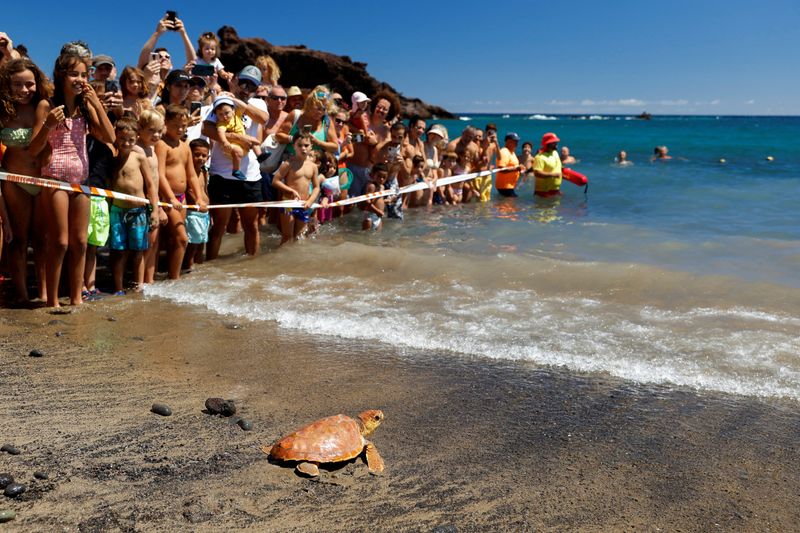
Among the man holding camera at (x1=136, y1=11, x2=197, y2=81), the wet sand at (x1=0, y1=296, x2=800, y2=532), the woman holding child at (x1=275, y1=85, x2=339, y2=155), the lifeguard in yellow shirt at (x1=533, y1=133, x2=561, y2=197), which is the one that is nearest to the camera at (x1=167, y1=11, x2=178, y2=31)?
the man holding camera at (x1=136, y1=11, x2=197, y2=81)

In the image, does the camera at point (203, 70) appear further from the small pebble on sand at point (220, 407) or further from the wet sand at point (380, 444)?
the small pebble on sand at point (220, 407)

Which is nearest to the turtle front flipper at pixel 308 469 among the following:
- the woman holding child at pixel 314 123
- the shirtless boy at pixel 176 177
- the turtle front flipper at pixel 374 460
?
the turtle front flipper at pixel 374 460

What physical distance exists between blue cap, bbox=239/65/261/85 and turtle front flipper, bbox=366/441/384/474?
5.76 meters

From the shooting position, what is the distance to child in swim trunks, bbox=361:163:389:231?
988 cm

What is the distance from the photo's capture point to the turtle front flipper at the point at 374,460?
3.18 m

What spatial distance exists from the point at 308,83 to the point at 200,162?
2300 inches

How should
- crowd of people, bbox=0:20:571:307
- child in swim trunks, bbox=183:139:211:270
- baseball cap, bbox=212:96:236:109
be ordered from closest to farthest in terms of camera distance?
1. crowd of people, bbox=0:20:571:307
2. child in swim trunks, bbox=183:139:211:270
3. baseball cap, bbox=212:96:236:109

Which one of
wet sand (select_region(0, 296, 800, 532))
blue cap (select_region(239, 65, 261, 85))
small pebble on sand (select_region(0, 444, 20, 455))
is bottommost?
wet sand (select_region(0, 296, 800, 532))

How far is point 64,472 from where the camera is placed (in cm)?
301

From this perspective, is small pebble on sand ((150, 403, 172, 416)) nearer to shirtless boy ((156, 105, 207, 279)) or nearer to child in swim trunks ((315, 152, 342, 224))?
shirtless boy ((156, 105, 207, 279))

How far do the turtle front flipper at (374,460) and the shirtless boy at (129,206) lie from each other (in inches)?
142

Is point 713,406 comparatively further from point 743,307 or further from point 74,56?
point 74,56

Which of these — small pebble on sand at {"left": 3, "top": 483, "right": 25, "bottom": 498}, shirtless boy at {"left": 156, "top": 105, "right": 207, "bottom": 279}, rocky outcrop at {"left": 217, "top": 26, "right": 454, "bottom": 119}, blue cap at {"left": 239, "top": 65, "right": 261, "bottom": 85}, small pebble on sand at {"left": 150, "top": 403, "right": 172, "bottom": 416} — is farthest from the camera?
rocky outcrop at {"left": 217, "top": 26, "right": 454, "bottom": 119}

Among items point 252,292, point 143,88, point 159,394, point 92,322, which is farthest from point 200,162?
point 159,394
